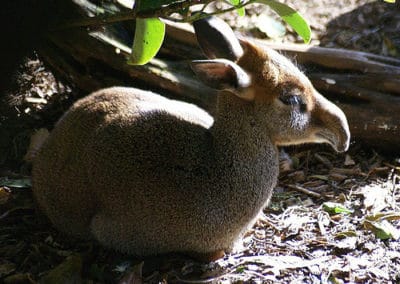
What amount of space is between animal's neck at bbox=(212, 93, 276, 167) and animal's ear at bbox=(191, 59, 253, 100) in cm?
20

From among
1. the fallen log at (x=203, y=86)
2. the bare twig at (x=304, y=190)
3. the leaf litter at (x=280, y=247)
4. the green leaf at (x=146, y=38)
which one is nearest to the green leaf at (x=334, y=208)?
the leaf litter at (x=280, y=247)

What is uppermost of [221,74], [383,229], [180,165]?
[221,74]

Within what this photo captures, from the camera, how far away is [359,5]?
638cm

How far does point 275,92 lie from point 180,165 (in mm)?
756

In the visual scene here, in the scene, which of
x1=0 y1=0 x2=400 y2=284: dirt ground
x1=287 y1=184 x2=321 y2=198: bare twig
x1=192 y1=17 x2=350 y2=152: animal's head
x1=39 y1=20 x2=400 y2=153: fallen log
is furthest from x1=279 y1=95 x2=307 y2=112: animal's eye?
x1=39 y1=20 x2=400 y2=153: fallen log

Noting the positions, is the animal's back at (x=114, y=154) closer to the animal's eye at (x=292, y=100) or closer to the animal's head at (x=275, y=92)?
the animal's head at (x=275, y=92)

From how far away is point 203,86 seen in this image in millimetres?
4938

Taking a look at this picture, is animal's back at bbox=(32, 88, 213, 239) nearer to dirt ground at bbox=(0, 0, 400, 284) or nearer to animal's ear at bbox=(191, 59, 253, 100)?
dirt ground at bbox=(0, 0, 400, 284)

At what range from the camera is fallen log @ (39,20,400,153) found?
188 inches

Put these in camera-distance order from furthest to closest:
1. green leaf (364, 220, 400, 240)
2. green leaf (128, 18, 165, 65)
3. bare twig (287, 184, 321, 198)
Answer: bare twig (287, 184, 321, 198) < green leaf (364, 220, 400, 240) < green leaf (128, 18, 165, 65)

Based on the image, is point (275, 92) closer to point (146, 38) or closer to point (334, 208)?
point (146, 38)

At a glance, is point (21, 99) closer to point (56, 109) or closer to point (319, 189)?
point (56, 109)

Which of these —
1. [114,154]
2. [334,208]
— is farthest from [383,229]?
[114,154]

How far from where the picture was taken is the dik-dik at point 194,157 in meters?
3.55
